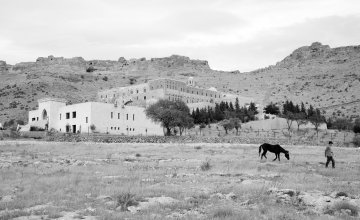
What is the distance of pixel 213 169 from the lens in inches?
928

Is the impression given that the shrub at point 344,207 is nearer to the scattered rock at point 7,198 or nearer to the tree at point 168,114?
the scattered rock at point 7,198

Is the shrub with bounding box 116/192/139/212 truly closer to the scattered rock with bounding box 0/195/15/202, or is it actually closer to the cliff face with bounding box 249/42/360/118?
the scattered rock with bounding box 0/195/15/202

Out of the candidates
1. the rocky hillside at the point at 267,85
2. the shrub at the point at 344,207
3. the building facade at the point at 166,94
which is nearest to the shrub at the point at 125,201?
the shrub at the point at 344,207

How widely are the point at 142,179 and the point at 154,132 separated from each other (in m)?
64.3

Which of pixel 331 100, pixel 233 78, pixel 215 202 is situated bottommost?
pixel 215 202

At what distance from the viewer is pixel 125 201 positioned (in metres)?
13.4

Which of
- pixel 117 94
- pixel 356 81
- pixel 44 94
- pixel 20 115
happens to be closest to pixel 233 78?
pixel 356 81

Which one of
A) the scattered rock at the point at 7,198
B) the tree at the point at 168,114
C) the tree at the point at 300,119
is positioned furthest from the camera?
the tree at the point at 300,119

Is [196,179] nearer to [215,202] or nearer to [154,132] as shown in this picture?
[215,202]

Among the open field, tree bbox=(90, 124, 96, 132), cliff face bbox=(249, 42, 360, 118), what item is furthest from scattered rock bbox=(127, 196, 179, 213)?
cliff face bbox=(249, 42, 360, 118)

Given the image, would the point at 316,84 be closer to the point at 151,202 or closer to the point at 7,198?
the point at 151,202

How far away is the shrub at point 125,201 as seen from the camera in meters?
13.0

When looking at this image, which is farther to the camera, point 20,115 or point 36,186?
point 20,115

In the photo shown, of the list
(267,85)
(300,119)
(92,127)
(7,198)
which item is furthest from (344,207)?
(267,85)
